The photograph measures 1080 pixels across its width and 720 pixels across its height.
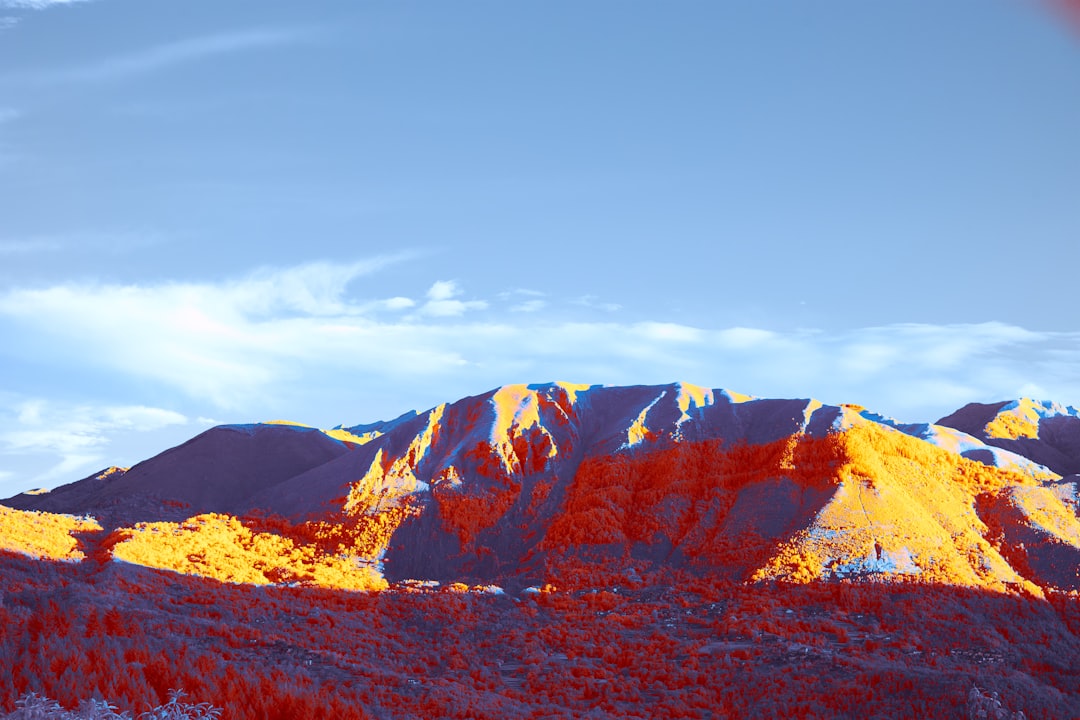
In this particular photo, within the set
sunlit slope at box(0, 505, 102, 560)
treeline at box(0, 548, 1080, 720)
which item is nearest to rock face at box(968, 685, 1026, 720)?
treeline at box(0, 548, 1080, 720)

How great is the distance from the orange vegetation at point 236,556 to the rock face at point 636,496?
22cm

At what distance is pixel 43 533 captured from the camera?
35312 mm

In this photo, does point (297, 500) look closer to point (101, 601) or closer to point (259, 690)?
point (101, 601)

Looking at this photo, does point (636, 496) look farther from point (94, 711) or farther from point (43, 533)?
point (94, 711)

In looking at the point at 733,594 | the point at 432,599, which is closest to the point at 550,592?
the point at 432,599

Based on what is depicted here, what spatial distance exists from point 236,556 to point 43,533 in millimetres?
8028

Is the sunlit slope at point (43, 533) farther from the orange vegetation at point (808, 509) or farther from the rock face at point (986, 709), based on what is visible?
the rock face at point (986, 709)

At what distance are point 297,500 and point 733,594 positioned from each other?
24229 millimetres

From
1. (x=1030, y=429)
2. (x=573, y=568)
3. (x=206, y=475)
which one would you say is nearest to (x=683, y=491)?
(x=573, y=568)

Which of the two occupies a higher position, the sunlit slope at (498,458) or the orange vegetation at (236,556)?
the sunlit slope at (498,458)

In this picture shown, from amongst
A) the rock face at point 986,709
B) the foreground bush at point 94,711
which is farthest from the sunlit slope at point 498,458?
the foreground bush at point 94,711

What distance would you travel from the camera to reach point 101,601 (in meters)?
22.6

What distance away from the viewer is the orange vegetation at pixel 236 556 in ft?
107

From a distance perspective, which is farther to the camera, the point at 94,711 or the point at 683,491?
the point at 683,491
